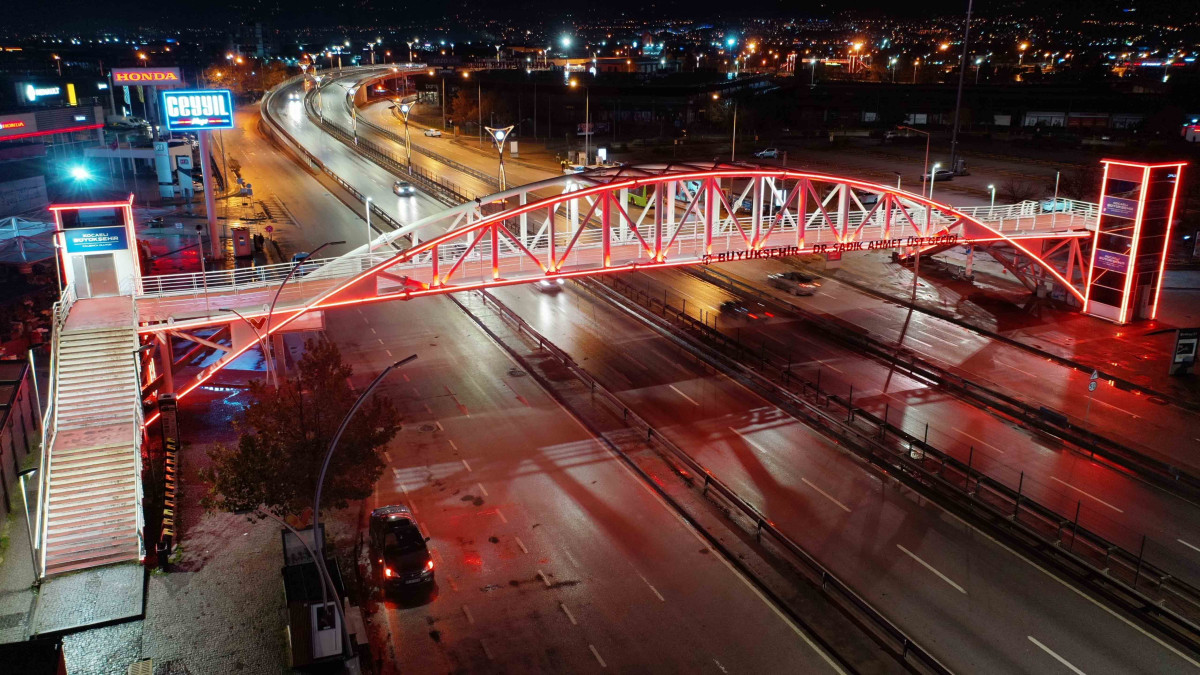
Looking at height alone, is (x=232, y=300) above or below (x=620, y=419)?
above

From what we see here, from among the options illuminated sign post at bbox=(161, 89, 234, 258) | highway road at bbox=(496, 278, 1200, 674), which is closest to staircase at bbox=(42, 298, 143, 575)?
highway road at bbox=(496, 278, 1200, 674)

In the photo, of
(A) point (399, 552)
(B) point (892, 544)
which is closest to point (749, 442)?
(B) point (892, 544)

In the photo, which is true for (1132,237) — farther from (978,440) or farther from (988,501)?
(988,501)

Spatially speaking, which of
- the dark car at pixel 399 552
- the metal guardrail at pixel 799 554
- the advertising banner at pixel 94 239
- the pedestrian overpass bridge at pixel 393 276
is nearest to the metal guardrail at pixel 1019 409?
the pedestrian overpass bridge at pixel 393 276

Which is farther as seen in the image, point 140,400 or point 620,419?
point 620,419

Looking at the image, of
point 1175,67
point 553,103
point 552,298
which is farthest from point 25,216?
point 1175,67

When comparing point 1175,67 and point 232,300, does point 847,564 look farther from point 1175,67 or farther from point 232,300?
point 1175,67

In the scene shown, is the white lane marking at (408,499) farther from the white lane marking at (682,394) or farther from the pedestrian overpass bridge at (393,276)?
the white lane marking at (682,394)
